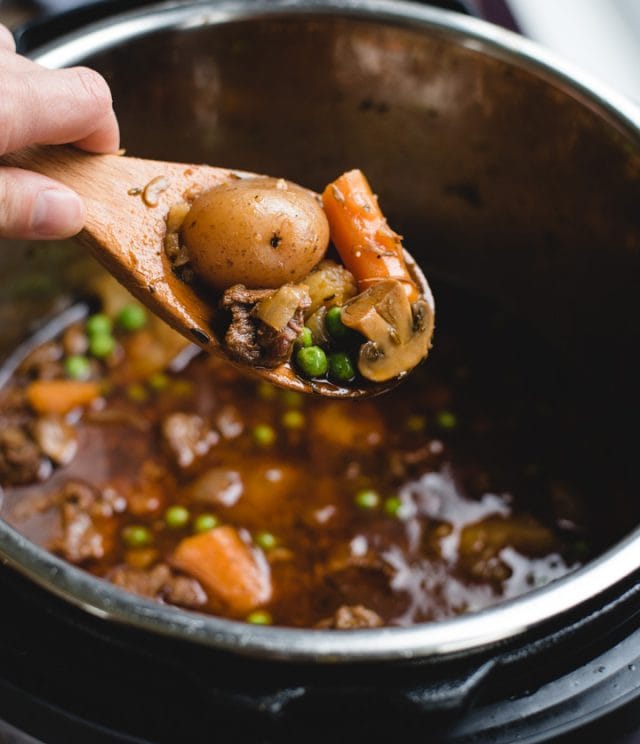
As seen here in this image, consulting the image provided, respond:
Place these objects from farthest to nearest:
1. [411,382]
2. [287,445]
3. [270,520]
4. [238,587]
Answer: [411,382], [287,445], [270,520], [238,587]

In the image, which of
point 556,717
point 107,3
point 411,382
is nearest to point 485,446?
point 411,382

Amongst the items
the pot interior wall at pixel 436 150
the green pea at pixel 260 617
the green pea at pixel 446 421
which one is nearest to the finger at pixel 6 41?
the pot interior wall at pixel 436 150

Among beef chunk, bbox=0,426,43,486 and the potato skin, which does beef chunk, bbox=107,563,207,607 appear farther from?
the potato skin

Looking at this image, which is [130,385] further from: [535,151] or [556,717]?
[556,717]

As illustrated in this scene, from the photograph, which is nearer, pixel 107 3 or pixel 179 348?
pixel 107 3

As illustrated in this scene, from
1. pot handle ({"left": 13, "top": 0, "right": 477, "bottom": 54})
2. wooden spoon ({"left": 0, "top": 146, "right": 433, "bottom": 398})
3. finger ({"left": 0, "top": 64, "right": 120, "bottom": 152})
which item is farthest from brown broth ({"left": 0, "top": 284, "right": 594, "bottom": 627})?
finger ({"left": 0, "top": 64, "right": 120, "bottom": 152})

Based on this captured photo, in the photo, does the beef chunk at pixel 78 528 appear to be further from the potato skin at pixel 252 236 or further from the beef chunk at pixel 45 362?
the potato skin at pixel 252 236
